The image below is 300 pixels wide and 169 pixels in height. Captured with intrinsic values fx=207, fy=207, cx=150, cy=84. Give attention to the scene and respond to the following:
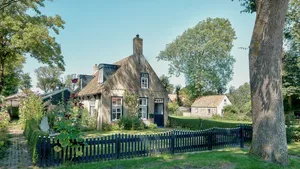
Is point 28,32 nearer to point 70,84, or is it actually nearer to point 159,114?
point 159,114

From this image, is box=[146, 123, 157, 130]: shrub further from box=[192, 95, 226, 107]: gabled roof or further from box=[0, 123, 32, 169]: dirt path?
box=[192, 95, 226, 107]: gabled roof

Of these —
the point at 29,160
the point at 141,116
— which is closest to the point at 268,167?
the point at 29,160

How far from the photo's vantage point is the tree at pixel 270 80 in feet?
22.7

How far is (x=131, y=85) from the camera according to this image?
1919cm

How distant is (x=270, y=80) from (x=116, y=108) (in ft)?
44.4

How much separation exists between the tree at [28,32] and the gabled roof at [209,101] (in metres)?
31.0

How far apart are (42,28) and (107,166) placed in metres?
13.0

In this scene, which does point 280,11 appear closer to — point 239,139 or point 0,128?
point 239,139

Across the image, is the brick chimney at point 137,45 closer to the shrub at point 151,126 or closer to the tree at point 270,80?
the shrub at point 151,126

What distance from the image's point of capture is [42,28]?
15.6 meters

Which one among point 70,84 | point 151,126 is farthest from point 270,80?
point 70,84

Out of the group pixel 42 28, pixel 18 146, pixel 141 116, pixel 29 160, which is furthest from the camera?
pixel 141 116

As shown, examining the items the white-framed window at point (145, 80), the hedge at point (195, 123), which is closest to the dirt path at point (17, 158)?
the white-framed window at point (145, 80)

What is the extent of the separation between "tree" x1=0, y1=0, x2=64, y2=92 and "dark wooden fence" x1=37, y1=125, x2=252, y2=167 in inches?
425
